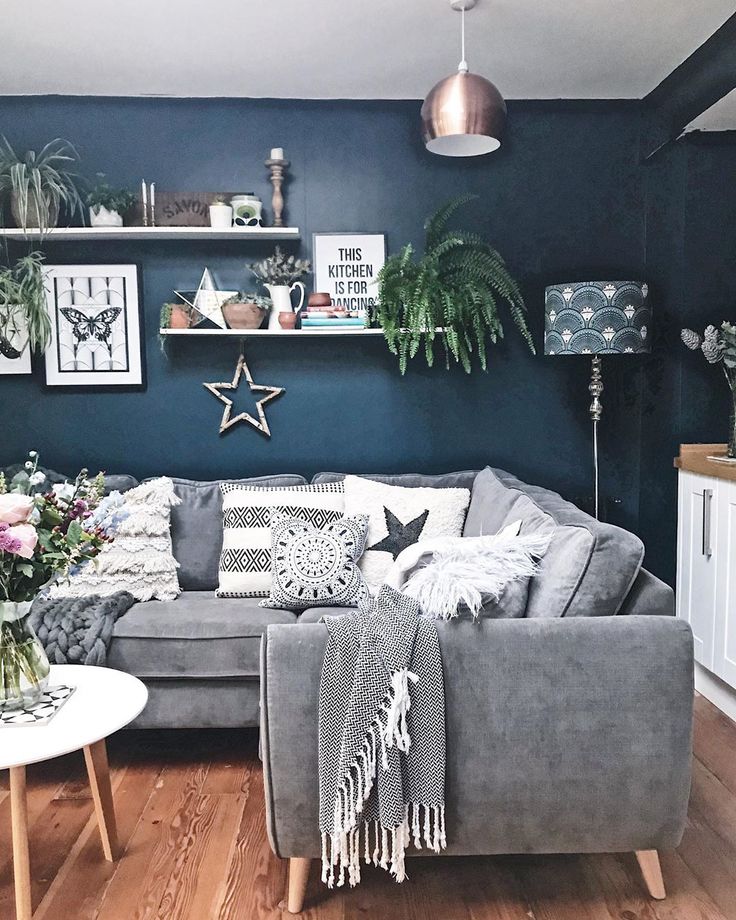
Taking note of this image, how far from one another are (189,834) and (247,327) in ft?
6.46

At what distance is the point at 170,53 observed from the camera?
304 centimetres

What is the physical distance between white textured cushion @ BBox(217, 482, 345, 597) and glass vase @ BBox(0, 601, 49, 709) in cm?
117

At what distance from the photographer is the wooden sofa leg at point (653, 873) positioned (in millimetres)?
1906

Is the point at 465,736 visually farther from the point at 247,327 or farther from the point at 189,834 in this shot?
the point at 247,327

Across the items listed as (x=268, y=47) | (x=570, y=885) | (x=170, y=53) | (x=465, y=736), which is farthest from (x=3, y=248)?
(x=570, y=885)

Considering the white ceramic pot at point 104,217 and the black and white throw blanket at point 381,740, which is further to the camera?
the white ceramic pot at point 104,217

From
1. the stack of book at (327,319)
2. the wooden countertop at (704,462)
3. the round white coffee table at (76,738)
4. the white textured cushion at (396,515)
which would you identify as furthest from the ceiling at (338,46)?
the round white coffee table at (76,738)

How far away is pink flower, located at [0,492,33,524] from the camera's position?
166 cm

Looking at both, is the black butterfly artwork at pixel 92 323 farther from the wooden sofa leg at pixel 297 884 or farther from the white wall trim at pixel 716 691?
the white wall trim at pixel 716 691

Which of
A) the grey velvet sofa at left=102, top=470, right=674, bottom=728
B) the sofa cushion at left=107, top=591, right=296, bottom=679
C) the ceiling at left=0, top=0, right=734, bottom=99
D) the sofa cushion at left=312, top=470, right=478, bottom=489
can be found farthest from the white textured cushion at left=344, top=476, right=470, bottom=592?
the ceiling at left=0, top=0, right=734, bottom=99

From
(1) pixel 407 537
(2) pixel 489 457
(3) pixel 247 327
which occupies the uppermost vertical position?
(3) pixel 247 327

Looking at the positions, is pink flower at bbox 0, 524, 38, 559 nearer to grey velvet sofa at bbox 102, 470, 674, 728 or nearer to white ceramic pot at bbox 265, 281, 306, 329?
grey velvet sofa at bbox 102, 470, 674, 728

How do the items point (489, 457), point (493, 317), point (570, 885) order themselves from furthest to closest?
point (489, 457), point (493, 317), point (570, 885)

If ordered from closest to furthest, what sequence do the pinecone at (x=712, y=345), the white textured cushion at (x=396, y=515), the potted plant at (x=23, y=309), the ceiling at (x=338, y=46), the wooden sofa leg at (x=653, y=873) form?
1. the wooden sofa leg at (x=653, y=873)
2. the ceiling at (x=338, y=46)
3. the white textured cushion at (x=396, y=515)
4. the pinecone at (x=712, y=345)
5. the potted plant at (x=23, y=309)
